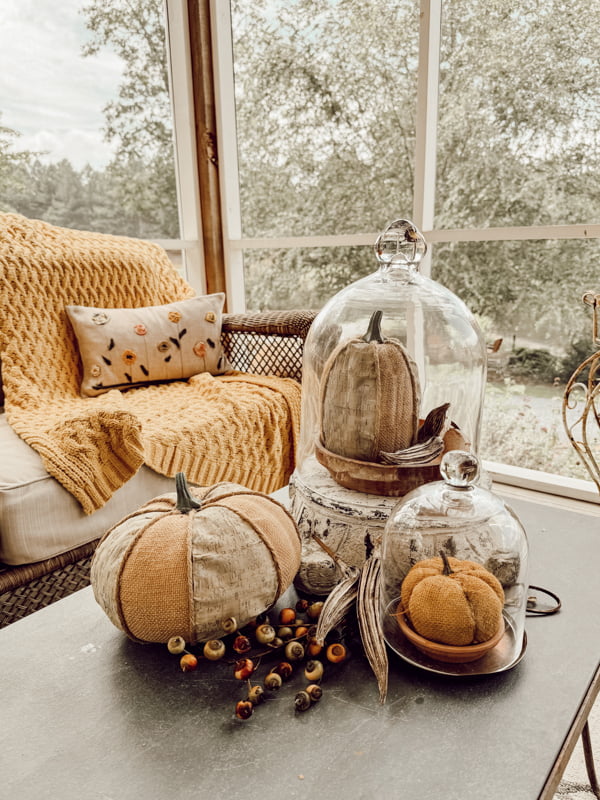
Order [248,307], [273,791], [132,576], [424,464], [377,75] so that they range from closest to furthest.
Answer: [273,791]
[132,576]
[424,464]
[377,75]
[248,307]

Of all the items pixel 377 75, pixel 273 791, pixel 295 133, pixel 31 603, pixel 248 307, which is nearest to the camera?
pixel 273 791

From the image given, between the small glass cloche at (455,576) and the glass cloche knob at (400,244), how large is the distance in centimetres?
43

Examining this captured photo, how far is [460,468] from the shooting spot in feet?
2.18

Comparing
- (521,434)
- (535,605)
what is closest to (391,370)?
(535,605)

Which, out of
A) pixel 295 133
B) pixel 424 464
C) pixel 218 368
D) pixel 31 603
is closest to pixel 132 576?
pixel 424 464

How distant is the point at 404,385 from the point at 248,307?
243 cm

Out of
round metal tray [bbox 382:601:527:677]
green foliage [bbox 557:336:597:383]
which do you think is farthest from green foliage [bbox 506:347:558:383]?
round metal tray [bbox 382:601:527:677]

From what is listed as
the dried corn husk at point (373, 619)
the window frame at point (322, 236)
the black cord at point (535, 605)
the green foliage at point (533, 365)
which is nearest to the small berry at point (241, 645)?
the dried corn husk at point (373, 619)

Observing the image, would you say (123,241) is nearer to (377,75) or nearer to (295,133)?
(295,133)

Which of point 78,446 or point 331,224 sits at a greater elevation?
point 331,224

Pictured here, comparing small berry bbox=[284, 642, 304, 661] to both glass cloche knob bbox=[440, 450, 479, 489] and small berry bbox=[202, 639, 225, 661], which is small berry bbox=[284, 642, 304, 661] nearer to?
small berry bbox=[202, 639, 225, 661]

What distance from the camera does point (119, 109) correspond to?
2.70 m

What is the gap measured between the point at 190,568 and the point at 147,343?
137 cm

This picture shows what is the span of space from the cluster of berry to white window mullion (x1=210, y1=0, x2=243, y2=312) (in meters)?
2.45
